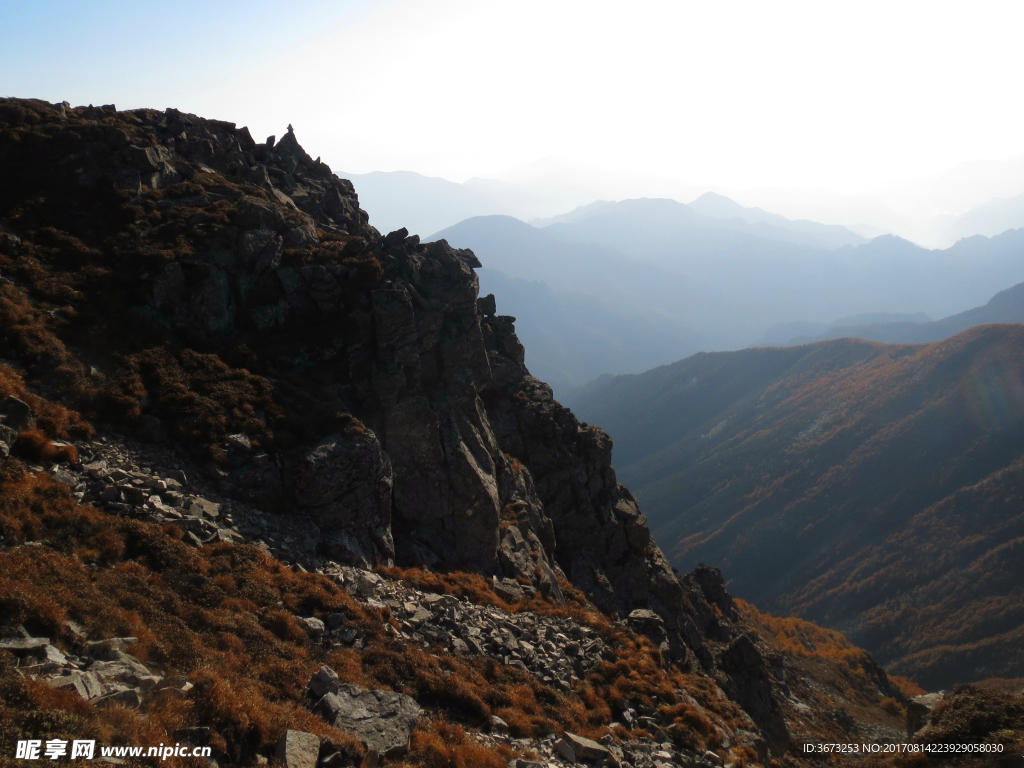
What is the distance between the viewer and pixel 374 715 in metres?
14.7

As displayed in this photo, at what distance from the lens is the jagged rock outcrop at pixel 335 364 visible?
85.7 ft

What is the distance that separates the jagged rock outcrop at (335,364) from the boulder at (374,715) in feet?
31.9

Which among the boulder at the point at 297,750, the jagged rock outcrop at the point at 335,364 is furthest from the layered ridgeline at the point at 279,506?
the jagged rock outcrop at the point at 335,364

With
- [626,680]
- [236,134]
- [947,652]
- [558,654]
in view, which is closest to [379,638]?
[558,654]

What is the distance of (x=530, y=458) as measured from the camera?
160 feet

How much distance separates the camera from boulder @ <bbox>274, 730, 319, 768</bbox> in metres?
11.3

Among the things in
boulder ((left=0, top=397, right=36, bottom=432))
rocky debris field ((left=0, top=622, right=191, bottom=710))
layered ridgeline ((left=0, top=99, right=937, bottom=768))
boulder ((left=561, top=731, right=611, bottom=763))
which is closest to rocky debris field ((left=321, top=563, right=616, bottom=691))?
layered ridgeline ((left=0, top=99, right=937, bottom=768))

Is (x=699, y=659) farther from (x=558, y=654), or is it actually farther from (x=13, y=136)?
(x=13, y=136)

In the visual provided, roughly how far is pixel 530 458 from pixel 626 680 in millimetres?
26455

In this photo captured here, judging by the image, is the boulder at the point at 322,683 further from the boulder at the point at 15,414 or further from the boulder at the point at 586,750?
the boulder at the point at 15,414

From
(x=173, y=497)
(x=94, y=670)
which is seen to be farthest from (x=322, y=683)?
(x=173, y=497)

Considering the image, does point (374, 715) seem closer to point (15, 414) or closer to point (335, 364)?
point (15, 414)

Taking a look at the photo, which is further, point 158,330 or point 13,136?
point 13,136

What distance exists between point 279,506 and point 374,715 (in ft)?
39.4
